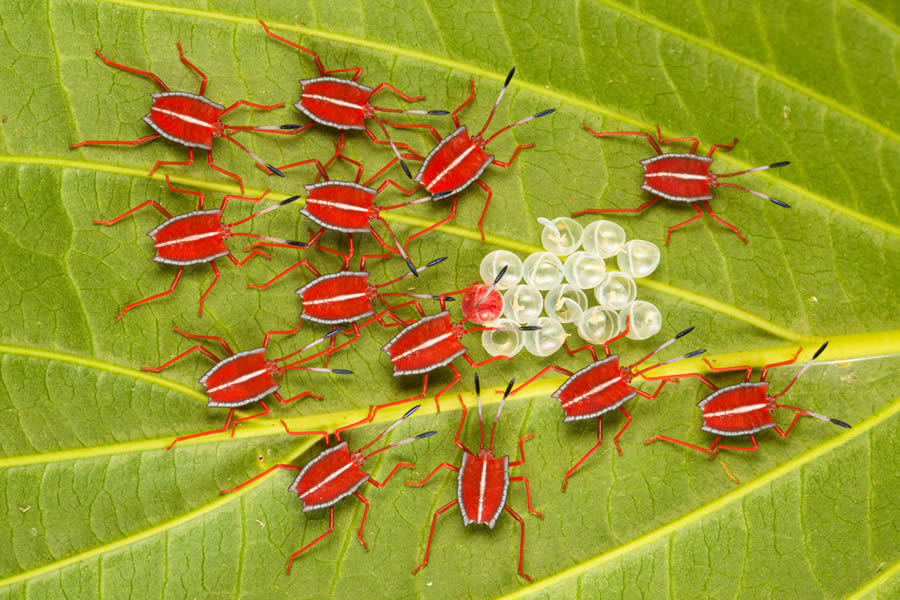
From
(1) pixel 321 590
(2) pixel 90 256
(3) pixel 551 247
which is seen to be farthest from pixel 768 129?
(2) pixel 90 256

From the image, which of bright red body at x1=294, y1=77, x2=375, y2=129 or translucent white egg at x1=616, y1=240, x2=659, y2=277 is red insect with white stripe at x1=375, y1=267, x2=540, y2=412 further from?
bright red body at x1=294, y1=77, x2=375, y2=129

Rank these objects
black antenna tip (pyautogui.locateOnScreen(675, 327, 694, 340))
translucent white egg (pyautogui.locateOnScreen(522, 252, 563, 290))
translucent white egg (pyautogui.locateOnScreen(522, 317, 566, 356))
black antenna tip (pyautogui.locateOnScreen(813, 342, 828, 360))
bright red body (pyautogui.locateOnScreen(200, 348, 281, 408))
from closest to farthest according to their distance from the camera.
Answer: bright red body (pyautogui.locateOnScreen(200, 348, 281, 408)) < black antenna tip (pyautogui.locateOnScreen(813, 342, 828, 360)) < black antenna tip (pyautogui.locateOnScreen(675, 327, 694, 340)) < translucent white egg (pyautogui.locateOnScreen(522, 317, 566, 356)) < translucent white egg (pyautogui.locateOnScreen(522, 252, 563, 290))

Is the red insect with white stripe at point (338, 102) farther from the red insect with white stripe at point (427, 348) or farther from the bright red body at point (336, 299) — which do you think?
the red insect with white stripe at point (427, 348)

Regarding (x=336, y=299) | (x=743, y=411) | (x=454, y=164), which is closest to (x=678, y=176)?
(x=454, y=164)

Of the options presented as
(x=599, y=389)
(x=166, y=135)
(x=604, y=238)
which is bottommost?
(x=599, y=389)

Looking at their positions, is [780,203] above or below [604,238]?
above

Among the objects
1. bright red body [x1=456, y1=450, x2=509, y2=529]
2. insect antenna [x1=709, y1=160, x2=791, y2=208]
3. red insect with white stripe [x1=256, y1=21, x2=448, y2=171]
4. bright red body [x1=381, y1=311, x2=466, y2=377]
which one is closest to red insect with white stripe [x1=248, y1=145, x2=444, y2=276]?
red insect with white stripe [x1=256, y1=21, x2=448, y2=171]

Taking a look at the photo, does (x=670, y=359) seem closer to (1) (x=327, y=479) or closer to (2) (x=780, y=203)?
(2) (x=780, y=203)
